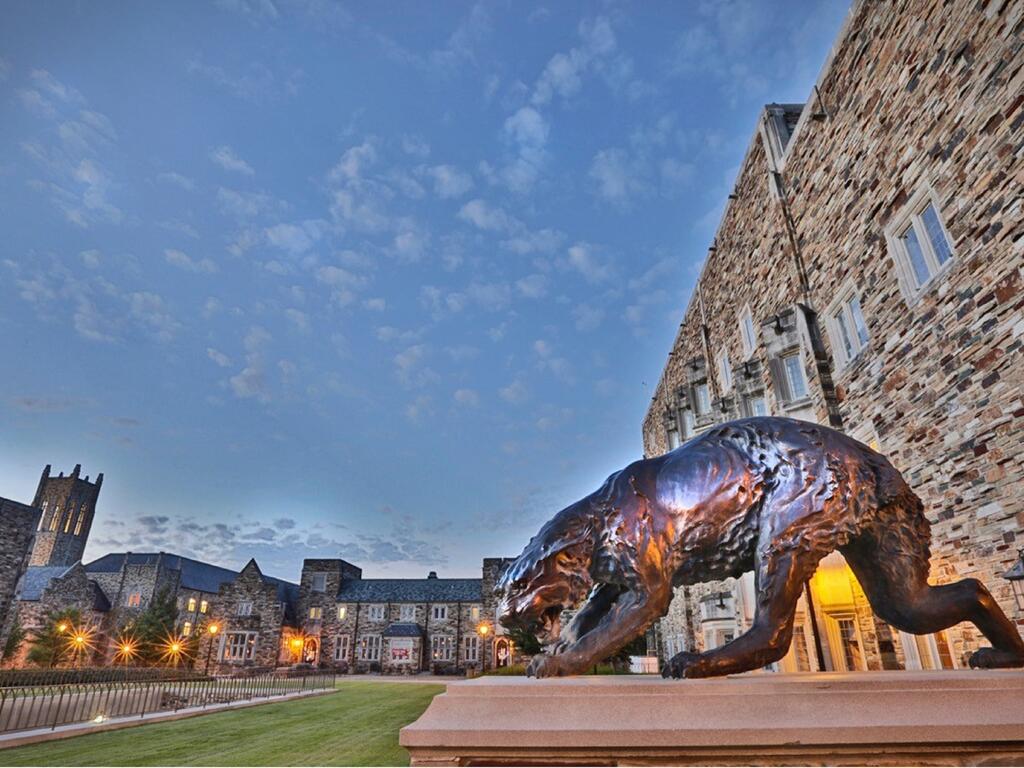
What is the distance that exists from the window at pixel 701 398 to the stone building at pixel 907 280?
5514 mm

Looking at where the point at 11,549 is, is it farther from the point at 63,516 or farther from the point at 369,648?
the point at 63,516

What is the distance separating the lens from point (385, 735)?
1217 cm

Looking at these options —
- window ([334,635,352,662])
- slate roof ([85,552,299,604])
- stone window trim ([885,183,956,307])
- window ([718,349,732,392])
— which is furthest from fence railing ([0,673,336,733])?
slate roof ([85,552,299,604])

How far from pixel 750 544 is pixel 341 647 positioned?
48371mm

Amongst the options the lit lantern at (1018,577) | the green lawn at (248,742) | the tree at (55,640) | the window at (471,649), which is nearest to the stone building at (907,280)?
the lit lantern at (1018,577)

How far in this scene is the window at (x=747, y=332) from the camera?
15.6m

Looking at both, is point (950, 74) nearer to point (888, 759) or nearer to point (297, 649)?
point (888, 759)

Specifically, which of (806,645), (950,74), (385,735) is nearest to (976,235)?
(950,74)

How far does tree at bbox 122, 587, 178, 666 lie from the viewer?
3944cm

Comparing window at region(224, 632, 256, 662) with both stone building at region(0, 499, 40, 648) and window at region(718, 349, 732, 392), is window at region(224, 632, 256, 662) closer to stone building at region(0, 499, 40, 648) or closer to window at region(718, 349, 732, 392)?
stone building at region(0, 499, 40, 648)

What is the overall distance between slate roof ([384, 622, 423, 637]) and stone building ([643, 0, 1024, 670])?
Answer: 3408 centimetres

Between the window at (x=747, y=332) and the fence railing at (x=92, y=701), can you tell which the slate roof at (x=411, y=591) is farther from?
the window at (x=747, y=332)

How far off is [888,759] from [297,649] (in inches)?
2002

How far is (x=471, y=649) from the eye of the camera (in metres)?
43.0
